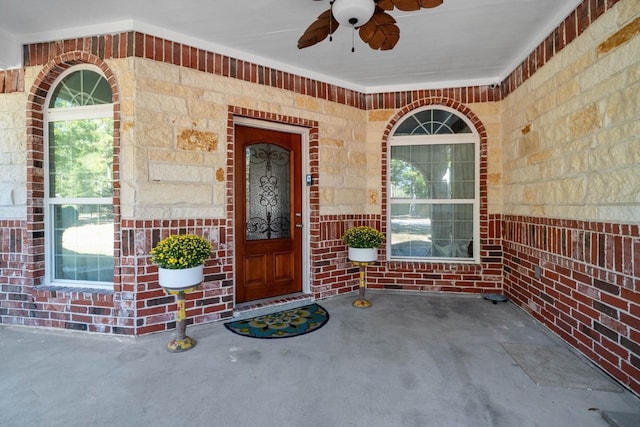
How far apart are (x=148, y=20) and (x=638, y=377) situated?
16.1ft

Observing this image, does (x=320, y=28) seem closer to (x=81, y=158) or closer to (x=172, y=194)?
(x=172, y=194)

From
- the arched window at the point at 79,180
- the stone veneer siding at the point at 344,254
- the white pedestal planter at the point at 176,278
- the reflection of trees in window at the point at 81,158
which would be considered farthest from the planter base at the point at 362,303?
the reflection of trees in window at the point at 81,158

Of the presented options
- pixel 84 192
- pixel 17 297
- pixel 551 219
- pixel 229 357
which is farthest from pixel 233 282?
pixel 551 219

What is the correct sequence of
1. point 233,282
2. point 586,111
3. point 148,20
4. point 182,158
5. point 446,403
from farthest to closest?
point 233,282
point 182,158
point 148,20
point 586,111
point 446,403

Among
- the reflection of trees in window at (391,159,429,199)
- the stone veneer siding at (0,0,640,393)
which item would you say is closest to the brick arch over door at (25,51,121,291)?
the stone veneer siding at (0,0,640,393)

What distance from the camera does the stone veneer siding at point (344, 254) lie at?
8.02ft

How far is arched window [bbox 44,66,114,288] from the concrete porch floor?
27.2 inches

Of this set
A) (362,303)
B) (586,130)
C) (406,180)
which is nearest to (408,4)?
(586,130)

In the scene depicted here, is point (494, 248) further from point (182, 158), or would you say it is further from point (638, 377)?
point (182, 158)

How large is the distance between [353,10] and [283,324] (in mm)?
2953

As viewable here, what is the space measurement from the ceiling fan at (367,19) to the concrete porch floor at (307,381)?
2.57m

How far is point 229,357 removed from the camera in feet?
9.14

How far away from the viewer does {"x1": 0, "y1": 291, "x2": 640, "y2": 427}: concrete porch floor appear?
2.02 meters

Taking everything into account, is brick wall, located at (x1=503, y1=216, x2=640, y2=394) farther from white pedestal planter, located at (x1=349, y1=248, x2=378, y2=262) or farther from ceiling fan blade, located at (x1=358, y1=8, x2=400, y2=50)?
ceiling fan blade, located at (x1=358, y1=8, x2=400, y2=50)
